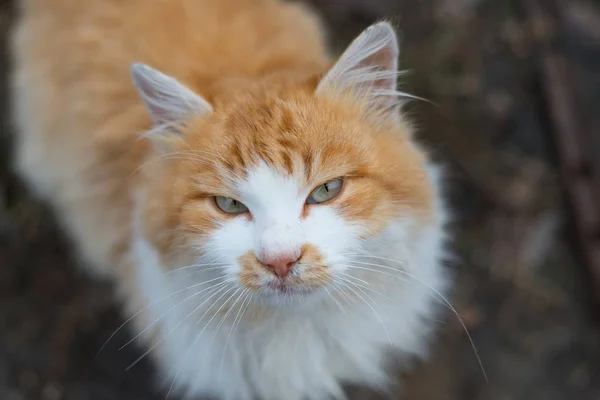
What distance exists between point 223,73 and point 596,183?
172 centimetres

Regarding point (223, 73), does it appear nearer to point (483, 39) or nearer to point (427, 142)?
point (427, 142)

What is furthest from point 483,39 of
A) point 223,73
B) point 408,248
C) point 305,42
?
point 408,248

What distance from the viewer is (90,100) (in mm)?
2023

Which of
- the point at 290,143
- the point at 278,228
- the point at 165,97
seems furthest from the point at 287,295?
the point at 165,97

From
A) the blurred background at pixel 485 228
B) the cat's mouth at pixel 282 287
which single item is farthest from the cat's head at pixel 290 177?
the blurred background at pixel 485 228

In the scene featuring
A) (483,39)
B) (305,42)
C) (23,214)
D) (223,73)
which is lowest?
(23,214)

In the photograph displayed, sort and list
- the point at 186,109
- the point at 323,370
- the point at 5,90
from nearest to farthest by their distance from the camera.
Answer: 1. the point at 186,109
2. the point at 323,370
3. the point at 5,90

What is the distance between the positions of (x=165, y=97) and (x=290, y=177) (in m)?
0.38

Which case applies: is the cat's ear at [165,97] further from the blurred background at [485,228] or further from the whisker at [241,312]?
the blurred background at [485,228]

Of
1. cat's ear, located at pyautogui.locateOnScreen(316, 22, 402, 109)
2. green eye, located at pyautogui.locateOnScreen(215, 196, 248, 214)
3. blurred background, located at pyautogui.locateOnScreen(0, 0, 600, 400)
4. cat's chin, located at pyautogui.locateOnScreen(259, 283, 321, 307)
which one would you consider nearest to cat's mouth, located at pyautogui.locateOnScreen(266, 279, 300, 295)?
cat's chin, located at pyautogui.locateOnScreen(259, 283, 321, 307)

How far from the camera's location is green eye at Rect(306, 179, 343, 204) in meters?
1.34

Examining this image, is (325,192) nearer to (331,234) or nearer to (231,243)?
(331,234)

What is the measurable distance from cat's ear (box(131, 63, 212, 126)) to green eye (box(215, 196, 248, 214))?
0.22 meters

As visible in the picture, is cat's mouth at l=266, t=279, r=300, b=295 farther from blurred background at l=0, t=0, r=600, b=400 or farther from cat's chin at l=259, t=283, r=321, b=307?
blurred background at l=0, t=0, r=600, b=400
